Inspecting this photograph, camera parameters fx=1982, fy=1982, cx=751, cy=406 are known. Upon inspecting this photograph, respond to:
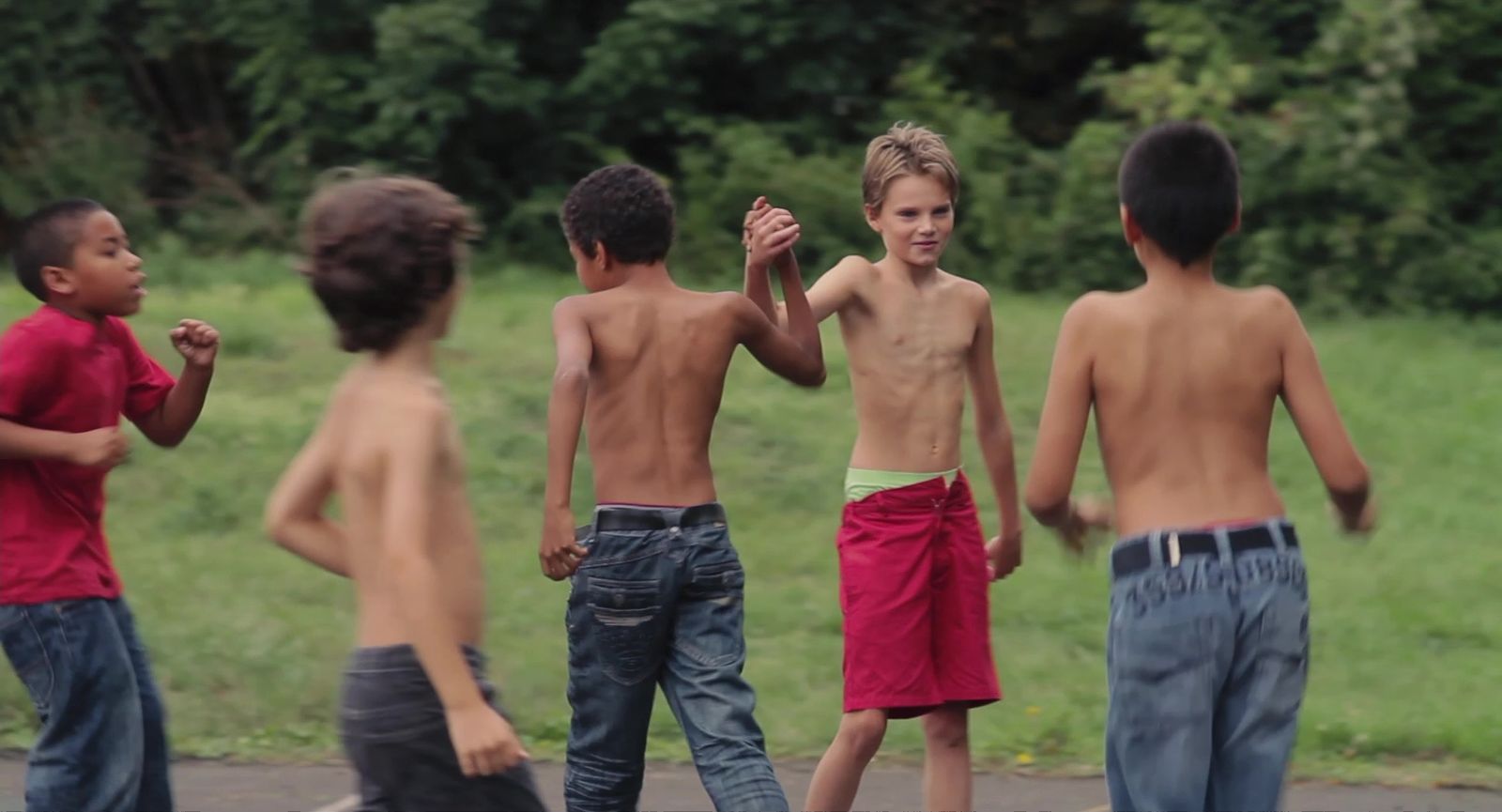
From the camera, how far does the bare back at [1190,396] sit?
350 cm

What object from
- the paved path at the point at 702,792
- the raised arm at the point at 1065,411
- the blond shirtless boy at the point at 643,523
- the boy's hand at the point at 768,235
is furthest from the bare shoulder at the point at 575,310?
the paved path at the point at 702,792

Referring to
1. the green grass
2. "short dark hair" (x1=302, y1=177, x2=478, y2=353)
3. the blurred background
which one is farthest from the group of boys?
the blurred background

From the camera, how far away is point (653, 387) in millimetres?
4199

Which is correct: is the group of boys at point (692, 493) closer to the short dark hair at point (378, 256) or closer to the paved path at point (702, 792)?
the short dark hair at point (378, 256)

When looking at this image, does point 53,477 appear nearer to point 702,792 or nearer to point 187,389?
point 187,389

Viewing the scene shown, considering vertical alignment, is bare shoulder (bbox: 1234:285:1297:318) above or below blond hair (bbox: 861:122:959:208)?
below

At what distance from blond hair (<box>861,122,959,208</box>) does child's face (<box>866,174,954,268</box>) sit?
0.02m

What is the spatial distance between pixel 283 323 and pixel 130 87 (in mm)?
6405

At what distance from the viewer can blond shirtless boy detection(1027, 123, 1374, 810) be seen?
3453 millimetres

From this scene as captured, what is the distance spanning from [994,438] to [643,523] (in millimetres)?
1021

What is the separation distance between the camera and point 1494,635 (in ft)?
22.3

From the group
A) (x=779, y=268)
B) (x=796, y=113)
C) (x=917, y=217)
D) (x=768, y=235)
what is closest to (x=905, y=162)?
(x=917, y=217)

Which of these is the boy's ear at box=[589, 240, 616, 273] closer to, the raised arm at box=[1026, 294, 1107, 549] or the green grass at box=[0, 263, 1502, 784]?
the raised arm at box=[1026, 294, 1107, 549]

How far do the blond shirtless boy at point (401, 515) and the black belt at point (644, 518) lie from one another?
2.91 feet
